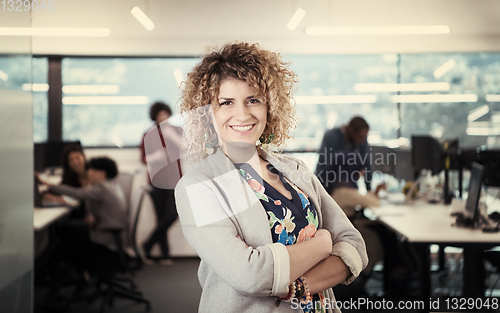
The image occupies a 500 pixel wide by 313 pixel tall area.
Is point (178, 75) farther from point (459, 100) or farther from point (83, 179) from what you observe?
point (459, 100)

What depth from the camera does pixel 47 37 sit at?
190cm

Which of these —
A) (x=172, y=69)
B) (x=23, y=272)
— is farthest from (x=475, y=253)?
(x=23, y=272)

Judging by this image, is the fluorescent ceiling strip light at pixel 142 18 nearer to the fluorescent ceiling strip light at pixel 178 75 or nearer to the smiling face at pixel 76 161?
the fluorescent ceiling strip light at pixel 178 75

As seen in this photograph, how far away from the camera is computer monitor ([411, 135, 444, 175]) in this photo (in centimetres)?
188

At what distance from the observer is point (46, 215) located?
1.99 m

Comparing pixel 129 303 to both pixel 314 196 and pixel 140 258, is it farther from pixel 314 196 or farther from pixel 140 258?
pixel 314 196

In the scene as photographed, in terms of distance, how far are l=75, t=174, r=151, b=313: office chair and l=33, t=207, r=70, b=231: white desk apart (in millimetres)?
295

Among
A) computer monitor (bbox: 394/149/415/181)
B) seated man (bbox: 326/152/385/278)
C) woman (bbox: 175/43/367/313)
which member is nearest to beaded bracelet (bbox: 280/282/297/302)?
woman (bbox: 175/43/367/313)

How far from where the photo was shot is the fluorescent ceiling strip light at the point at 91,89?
6.37ft

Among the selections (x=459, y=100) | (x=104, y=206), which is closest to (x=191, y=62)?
(x=104, y=206)

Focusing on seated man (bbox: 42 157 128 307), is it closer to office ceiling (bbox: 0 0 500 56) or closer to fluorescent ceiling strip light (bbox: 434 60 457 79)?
office ceiling (bbox: 0 0 500 56)

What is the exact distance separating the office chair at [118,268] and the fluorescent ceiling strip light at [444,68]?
182 centimetres

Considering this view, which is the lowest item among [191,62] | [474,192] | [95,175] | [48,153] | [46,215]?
[46,215]

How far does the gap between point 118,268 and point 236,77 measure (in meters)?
1.46
